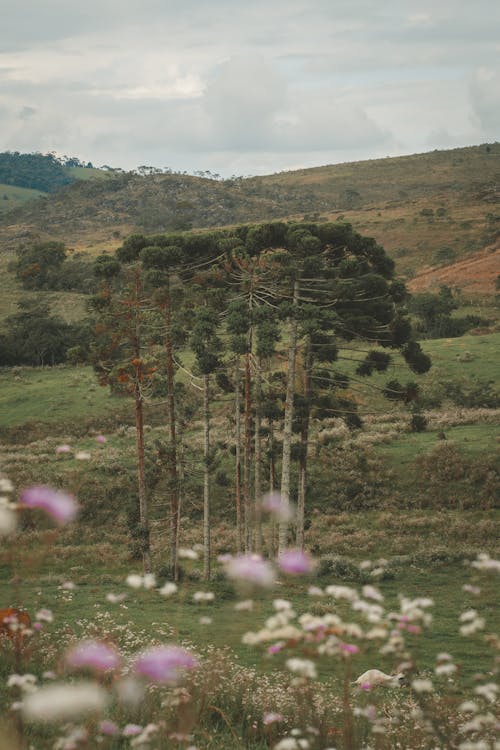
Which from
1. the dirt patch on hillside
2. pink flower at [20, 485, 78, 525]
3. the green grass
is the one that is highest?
the dirt patch on hillside

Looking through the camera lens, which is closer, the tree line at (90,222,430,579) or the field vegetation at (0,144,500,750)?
the field vegetation at (0,144,500,750)

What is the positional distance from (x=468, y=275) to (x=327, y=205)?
263 ft

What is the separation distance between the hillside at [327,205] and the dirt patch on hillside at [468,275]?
2.19 m

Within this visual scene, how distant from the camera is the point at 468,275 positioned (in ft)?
277

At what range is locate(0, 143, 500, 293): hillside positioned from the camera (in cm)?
10781

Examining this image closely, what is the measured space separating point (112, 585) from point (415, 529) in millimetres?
13407

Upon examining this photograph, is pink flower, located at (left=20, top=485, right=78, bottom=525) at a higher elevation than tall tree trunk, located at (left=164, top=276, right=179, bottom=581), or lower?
higher

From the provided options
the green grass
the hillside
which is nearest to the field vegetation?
the green grass

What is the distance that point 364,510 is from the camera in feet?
111

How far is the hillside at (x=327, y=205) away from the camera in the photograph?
107812 mm

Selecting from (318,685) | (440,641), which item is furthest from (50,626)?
(440,641)

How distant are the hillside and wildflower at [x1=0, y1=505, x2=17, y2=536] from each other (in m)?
94.3

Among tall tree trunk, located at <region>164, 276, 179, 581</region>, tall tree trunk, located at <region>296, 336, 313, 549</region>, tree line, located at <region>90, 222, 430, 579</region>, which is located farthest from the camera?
tall tree trunk, located at <region>296, 336, 313, 549</region>

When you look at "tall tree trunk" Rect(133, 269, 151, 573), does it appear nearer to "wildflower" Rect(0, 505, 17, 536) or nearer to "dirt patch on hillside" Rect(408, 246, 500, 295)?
"wildflower" Rect(0, 505, 17, 536)
